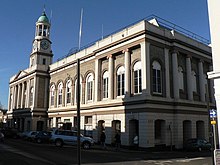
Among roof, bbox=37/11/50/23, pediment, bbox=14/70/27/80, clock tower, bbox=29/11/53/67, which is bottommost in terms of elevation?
pediment, bbox=14/70/27/80

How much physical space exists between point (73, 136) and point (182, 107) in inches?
524

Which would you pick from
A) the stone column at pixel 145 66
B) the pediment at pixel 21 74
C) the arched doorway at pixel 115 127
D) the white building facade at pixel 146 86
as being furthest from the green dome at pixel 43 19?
the arched doorway at pixel 115 127

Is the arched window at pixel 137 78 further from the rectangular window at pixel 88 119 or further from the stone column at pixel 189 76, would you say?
the rectangular window at pixel 88 119

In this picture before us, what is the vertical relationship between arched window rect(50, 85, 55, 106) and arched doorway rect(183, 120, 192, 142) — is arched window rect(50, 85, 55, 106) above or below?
above

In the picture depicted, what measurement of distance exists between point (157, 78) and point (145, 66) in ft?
9.04

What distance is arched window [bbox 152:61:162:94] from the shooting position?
94.7 ft

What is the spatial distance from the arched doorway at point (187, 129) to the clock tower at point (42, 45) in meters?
32.6

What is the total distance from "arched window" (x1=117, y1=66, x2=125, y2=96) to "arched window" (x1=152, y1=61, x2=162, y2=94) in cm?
399

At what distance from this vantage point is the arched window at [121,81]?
101ft

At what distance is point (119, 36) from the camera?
31.4 meters

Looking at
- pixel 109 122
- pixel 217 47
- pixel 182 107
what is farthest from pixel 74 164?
pixel 182 107

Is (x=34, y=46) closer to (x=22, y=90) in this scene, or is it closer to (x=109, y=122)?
(x=22, y=90)

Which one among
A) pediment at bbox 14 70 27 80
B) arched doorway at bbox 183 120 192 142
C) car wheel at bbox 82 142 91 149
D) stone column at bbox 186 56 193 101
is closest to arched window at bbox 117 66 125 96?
car wheel at bbox 82 142 91 149

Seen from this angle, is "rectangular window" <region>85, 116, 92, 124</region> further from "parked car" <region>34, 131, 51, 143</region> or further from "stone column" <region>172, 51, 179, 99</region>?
"stone column" <region>172, 51, 179, 99</region>
